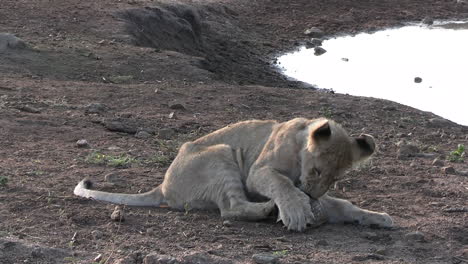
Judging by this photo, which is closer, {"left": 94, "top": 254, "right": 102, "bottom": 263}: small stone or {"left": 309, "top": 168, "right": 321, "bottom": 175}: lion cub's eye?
{"left": 94, "top": 254, "right": 102, "bottom": 263}: small stone

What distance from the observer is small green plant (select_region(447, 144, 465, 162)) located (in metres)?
8.31

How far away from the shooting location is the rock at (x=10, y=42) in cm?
1213

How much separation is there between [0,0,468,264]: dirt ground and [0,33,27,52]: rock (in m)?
0.10

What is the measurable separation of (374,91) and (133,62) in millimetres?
4550

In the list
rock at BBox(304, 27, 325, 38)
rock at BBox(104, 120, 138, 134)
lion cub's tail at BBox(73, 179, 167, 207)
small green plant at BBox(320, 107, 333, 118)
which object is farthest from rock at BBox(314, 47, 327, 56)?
lion cub's tail at BBox(73, 179, 167, 207)

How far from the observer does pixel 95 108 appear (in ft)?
Result: 31.6

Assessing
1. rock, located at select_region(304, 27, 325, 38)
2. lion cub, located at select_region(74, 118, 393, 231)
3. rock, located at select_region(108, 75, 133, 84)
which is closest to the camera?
lion cub, located at select_region(74, 118, 393, 231)

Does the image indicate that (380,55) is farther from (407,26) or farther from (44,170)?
(44,170)

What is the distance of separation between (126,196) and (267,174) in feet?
3.41

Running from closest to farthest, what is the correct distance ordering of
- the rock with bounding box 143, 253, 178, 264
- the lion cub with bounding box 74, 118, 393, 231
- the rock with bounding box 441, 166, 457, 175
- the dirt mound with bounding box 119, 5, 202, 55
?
the rock with bounding box 143, 253, 178, 264 < the lion cub with bounding box 74, 118, 393, 231 < the rock with bounding box 441, 166, 457, 175 < the dirt mound with bounding box 119, 5, 202, 55

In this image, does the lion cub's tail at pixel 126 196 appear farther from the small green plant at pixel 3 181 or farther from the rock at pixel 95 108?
the rock at pixel 95 108

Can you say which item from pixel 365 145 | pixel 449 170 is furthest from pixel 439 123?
pixel 365 145

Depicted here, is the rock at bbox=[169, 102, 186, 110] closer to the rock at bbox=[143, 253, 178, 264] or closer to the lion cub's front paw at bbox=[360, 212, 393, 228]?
the lion cub's front paw at bbox=[360, 212, 393, 228]

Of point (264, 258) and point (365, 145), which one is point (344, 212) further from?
point (264, 258)
